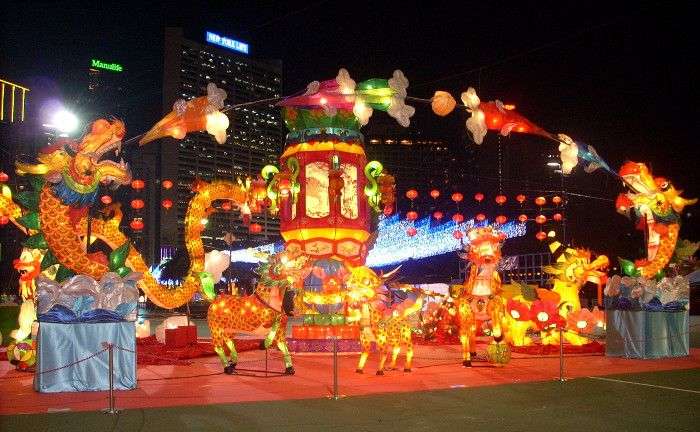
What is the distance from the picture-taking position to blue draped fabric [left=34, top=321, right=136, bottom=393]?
9500 millimetres

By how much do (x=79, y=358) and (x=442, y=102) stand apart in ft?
20.8

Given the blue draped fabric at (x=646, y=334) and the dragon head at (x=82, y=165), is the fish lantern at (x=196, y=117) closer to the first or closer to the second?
the dragon head at (x=82, y=165)

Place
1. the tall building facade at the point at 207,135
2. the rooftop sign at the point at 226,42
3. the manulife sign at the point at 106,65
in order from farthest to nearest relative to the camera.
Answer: the manulife sign at the point at 106,65, the rooftop sign at the point at 226,42, the tall building facade at the point at 207,135

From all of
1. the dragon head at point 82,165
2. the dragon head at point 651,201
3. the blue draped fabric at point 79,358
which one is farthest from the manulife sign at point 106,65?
the blue draped fabric at point 79,358

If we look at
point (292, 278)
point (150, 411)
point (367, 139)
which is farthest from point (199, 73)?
point (150, 411)

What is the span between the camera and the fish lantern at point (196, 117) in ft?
34.2

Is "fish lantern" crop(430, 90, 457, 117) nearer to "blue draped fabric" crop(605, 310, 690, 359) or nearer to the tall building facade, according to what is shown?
"blue draped fabric" crop(605, 310, 690, 359)

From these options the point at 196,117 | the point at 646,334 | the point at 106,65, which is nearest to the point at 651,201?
the point at 646,334

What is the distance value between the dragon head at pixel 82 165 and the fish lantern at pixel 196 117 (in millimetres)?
621

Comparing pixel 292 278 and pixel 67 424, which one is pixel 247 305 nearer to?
pixel 292 278

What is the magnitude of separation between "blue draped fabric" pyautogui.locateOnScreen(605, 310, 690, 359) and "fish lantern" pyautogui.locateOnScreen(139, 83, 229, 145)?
8.49 meters

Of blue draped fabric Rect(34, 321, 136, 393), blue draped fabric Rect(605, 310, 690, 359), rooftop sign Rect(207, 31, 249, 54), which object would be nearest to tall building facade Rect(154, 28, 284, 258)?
rooftop sign Rect(207, 31, 249, 54)

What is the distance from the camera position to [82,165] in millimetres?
10109

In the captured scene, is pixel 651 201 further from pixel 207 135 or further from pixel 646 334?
pixel 207 135
